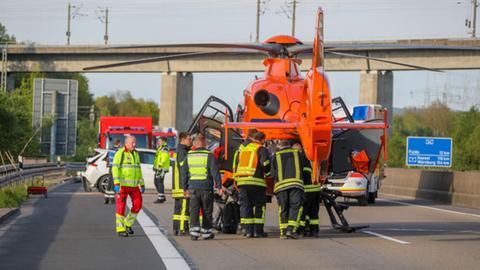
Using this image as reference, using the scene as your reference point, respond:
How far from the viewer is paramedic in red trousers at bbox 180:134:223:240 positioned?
1866cm

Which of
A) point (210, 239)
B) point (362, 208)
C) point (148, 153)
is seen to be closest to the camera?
point (210, 239)

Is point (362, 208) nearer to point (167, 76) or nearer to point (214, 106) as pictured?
point (214, 106)

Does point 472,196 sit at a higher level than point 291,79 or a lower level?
lower

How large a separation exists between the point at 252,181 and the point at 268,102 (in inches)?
105

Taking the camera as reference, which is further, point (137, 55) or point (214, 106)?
point (137, 55)

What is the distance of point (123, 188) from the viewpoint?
19.5 metres

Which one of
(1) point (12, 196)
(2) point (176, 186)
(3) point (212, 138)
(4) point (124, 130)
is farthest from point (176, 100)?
(2) point (176, 186)

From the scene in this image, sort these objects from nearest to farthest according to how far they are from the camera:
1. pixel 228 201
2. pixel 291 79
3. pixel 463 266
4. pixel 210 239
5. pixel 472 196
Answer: pixel 463 266, pixel 210 239, pixel 228 201, pixel 291 79, pixel 472 196

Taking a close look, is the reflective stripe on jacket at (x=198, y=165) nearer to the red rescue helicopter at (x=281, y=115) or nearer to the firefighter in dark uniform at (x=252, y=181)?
the red rescue helicopter at (x=281, y=115)

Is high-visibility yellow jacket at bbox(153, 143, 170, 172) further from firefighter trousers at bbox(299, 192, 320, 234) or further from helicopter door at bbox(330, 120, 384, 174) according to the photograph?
firefighter trousers at bbox(299, 192, 320, 234)

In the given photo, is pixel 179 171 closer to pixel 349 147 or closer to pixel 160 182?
pixel 349 147

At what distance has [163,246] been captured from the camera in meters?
17.3

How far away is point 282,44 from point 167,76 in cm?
5316

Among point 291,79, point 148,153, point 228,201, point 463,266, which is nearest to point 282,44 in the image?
point 291,79
